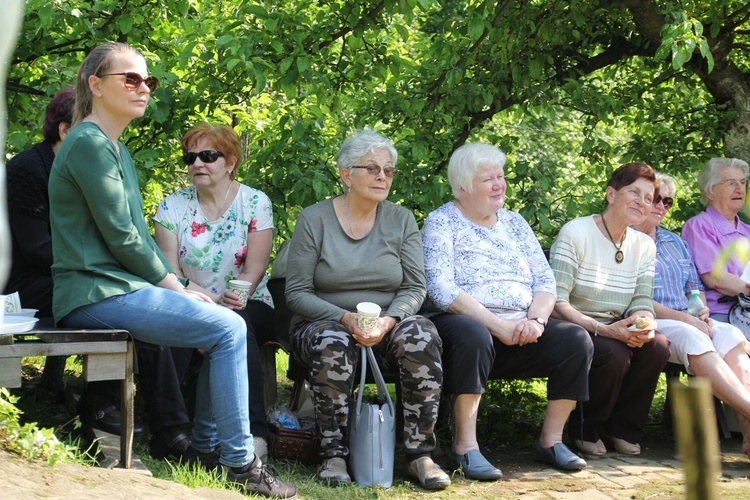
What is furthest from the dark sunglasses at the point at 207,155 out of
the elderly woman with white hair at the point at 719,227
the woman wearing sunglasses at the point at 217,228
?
the elderly woman with white hair at the point at 719,227

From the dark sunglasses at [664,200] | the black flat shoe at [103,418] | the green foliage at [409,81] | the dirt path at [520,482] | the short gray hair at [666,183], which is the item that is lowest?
the dirt path at [520,482]

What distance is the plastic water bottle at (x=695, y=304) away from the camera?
5.71 metres

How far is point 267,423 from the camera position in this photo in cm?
473

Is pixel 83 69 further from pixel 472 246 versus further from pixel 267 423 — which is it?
pixel 472 246

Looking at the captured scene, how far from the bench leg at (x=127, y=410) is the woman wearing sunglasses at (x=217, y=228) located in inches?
42.6

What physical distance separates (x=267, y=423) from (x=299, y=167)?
1.71 m

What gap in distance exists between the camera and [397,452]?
514 cm

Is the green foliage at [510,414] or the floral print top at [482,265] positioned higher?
the floral print top at [482,265]

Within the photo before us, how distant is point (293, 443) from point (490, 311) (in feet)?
4.15

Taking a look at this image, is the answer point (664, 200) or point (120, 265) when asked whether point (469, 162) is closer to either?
point (664, 200)

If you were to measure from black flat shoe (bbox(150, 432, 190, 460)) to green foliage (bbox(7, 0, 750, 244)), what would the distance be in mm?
1667

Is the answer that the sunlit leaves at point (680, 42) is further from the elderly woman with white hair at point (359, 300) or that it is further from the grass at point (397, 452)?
the grass at point (397, 452)

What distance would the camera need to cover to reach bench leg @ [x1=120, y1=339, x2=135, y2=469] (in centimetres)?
389

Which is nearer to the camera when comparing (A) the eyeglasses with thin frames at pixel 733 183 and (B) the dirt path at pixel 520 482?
(B) the dirt path at pixel 520 482
